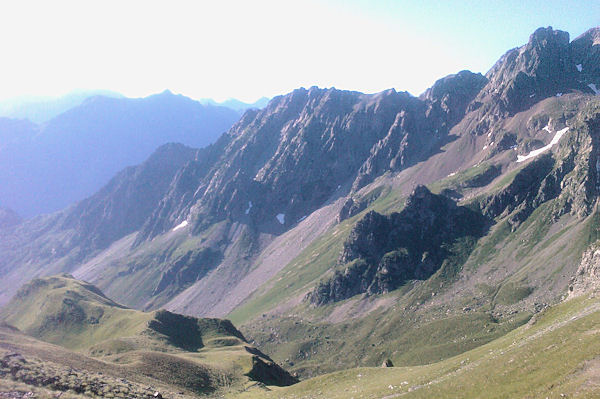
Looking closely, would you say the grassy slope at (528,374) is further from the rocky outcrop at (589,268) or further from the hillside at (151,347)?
the rocky outcrop at (589,268)

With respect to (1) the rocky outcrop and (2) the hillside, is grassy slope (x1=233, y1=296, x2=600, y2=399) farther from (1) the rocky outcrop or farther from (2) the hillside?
(1) the rocky outcrop

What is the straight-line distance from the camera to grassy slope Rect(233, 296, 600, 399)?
33.5m

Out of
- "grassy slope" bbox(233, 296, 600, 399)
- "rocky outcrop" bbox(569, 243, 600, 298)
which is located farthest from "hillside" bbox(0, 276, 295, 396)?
"rocky outcrop" bbox(569, 243, 600, 298)

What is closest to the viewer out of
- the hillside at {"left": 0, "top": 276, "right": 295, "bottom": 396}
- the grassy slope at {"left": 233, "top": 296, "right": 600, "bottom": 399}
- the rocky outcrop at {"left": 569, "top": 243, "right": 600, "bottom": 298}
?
the grassy slope at {"left": 233, "top": 296, "right": 600, "bottom": 399}

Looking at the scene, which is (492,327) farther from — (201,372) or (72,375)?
(72,375)

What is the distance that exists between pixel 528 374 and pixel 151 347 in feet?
341

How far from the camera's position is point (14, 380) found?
46.8 meters

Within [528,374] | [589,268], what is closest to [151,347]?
[528,374]

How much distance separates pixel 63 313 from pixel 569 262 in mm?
231229

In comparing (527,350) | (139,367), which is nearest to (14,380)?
(139,367)

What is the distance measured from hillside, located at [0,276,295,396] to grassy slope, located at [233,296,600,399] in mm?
30310

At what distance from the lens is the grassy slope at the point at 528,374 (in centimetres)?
3353

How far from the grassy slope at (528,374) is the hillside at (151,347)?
30.3m

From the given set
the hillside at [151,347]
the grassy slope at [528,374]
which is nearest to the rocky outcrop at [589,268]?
the grassy slope at [528,374]
